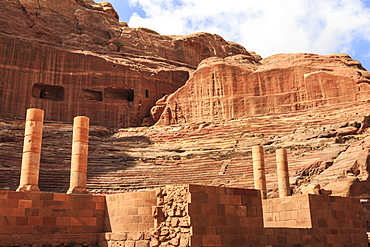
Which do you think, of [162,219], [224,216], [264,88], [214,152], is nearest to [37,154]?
[162,219]

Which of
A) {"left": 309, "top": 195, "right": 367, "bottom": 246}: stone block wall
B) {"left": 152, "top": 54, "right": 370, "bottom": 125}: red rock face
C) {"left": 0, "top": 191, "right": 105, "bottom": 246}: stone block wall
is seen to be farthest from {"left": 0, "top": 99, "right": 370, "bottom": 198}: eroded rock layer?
{"left": 0, "top": 191, "right": 105, "bottom": 246}: stone block wall

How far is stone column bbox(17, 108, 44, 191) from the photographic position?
14.5 meters

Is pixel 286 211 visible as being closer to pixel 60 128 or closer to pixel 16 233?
pixel 16 233

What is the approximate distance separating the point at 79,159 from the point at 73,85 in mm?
23938

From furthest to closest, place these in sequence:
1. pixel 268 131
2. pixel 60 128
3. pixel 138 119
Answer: pixel 138 119
pixel 60 128
pixel 268 131

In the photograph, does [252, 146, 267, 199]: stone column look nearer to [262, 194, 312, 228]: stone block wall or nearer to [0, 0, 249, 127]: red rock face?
[262, 194, 312, 228]: stone block wall

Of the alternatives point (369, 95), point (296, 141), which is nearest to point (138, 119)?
point (296, 141)

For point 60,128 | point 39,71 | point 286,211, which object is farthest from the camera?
Answer: point 39,71

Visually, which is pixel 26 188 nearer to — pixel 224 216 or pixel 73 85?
pixel 224 216

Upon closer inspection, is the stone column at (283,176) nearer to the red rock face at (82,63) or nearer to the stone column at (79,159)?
the stone column at (79,159)

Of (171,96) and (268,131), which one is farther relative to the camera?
(171,96)

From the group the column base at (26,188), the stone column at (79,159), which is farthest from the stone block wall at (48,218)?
the stone column at (79,159)

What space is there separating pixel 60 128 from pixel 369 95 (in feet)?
77.3

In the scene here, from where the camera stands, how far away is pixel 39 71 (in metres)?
37.5
